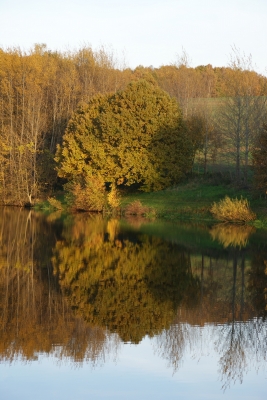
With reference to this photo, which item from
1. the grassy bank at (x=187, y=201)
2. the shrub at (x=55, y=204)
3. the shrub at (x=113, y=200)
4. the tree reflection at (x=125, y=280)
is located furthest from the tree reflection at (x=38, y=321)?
the shrub at (x=55, y=204)

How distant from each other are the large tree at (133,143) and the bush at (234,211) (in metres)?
9.63

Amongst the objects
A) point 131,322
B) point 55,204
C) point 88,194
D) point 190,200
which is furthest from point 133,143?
point 131,322

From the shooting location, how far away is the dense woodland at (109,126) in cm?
4341

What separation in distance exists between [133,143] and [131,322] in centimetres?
3368

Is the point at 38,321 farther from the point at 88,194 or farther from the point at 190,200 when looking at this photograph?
the point at 88,194

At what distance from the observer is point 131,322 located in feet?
41.6

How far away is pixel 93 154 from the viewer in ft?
151

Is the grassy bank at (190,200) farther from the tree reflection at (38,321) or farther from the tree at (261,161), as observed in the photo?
the tree reflection at (38,321)

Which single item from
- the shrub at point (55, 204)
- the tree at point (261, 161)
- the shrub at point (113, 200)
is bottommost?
the shrub at point (55, 204)

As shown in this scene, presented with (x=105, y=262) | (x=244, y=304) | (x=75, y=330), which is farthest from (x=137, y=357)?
(x=105, y=262)

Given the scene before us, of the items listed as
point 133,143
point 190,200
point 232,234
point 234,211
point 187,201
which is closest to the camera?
point 232,234

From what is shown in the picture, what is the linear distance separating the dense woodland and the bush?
1.74m

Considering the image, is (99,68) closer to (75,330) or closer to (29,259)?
(29,259)

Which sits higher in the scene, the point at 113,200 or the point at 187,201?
the point at 187,201
